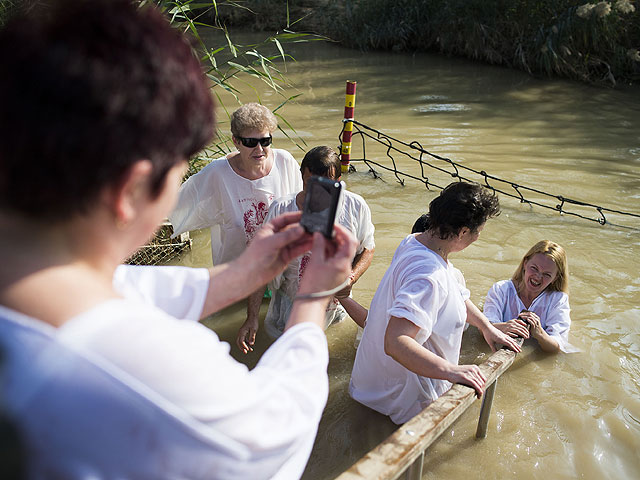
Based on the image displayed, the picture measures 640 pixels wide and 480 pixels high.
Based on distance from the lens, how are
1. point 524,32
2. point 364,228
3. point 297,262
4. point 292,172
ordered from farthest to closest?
point 524,32 < point 292,172 < point 297,262 < point 364,228

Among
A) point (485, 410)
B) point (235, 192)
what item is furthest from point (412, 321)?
point (235, 192)

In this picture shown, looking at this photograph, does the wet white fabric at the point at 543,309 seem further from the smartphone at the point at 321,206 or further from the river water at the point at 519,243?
the smartphone at the point at 321,206

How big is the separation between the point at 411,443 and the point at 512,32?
43.7 ft

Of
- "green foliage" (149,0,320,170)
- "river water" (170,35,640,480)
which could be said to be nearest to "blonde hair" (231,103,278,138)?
"green foliage" (149,0,320,170)

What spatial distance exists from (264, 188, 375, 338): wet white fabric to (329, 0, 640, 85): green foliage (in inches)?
378

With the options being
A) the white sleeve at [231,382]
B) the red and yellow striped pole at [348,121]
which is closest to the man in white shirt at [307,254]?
the white sleeve at [231,382]

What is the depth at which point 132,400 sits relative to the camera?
2.55ft

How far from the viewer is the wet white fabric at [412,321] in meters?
2.43

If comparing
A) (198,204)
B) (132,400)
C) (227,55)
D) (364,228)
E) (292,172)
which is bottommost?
(364,228)

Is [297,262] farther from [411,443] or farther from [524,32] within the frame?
[524,32]

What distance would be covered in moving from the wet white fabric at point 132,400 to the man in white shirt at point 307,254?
94.7 inches

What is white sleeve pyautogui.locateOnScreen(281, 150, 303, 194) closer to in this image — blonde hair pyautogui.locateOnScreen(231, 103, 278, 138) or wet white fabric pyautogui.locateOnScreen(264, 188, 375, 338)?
wet white fabric pyautogui.locateOnScreen(264, 188, 375, 338)

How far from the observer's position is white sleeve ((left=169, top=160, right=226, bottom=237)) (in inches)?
150

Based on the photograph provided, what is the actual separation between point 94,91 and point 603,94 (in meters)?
12.6
